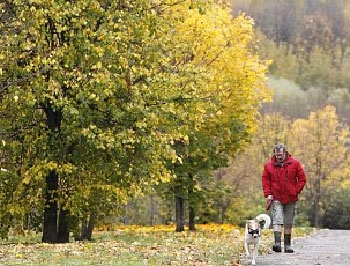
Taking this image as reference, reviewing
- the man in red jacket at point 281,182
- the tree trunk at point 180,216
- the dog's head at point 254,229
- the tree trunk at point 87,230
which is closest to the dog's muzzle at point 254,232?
the dog's head at point 254,229

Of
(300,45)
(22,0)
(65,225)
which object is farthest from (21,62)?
(300,45)

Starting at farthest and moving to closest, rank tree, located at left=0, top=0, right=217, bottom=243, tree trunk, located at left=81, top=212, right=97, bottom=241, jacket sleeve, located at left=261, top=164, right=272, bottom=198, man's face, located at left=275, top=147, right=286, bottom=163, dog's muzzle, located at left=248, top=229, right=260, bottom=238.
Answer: tree trunk, located at left=81, top=212, right=97, bottom=241
tree, located at left=0, top=0, right=217, bottom=243
jacket sleeve, located at left=261, top=164, right=272, bottom=198
man's face, located at left=275, top=147, right=286, bottom=163
dog's muzzle, located at left=248, top=229, right=260, bottom=238

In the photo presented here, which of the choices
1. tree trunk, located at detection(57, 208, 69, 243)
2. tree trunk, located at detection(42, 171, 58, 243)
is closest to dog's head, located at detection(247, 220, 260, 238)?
tree trunk, located at detection(42, 171, 58, 243)

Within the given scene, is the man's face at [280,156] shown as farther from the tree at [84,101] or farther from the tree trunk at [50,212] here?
the tree trunk at [50,212]

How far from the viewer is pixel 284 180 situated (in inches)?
578

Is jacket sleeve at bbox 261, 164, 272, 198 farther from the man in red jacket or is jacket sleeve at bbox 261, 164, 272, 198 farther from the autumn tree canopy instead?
the autumn tree canopy

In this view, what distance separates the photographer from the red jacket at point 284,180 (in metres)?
14.7

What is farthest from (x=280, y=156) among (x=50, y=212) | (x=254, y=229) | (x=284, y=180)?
(x=50, y=212)

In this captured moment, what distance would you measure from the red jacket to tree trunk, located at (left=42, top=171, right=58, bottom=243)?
23.3ft

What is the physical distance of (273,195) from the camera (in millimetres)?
14781

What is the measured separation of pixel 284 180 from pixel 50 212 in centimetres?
803

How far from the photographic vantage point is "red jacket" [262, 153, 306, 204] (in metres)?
14.7

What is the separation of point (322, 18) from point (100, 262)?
168m

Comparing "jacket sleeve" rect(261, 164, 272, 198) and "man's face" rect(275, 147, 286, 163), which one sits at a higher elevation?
"man's face" rect(275, 147, 286, 163)
